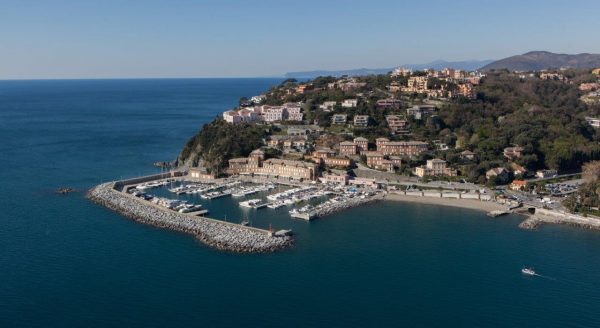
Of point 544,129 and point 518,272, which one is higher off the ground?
point 544,129

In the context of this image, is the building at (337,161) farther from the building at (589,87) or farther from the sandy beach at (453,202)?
the building at (589,87)

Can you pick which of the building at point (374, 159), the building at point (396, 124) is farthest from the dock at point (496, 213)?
the building at point (396, 124)

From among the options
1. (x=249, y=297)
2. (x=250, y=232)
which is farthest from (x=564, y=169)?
(x=249, y=297)

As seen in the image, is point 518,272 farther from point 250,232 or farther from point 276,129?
point 276,129

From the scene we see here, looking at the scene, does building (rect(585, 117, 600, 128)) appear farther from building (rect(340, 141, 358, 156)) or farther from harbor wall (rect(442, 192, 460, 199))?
building (rect(340, 141, 358, 156))

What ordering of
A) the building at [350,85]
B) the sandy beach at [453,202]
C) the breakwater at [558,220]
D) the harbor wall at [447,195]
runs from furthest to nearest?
the building at [350,85] < the harbor wall at [447,195] < the sandy beach at [453,202] < the breakwater at [558,220]
